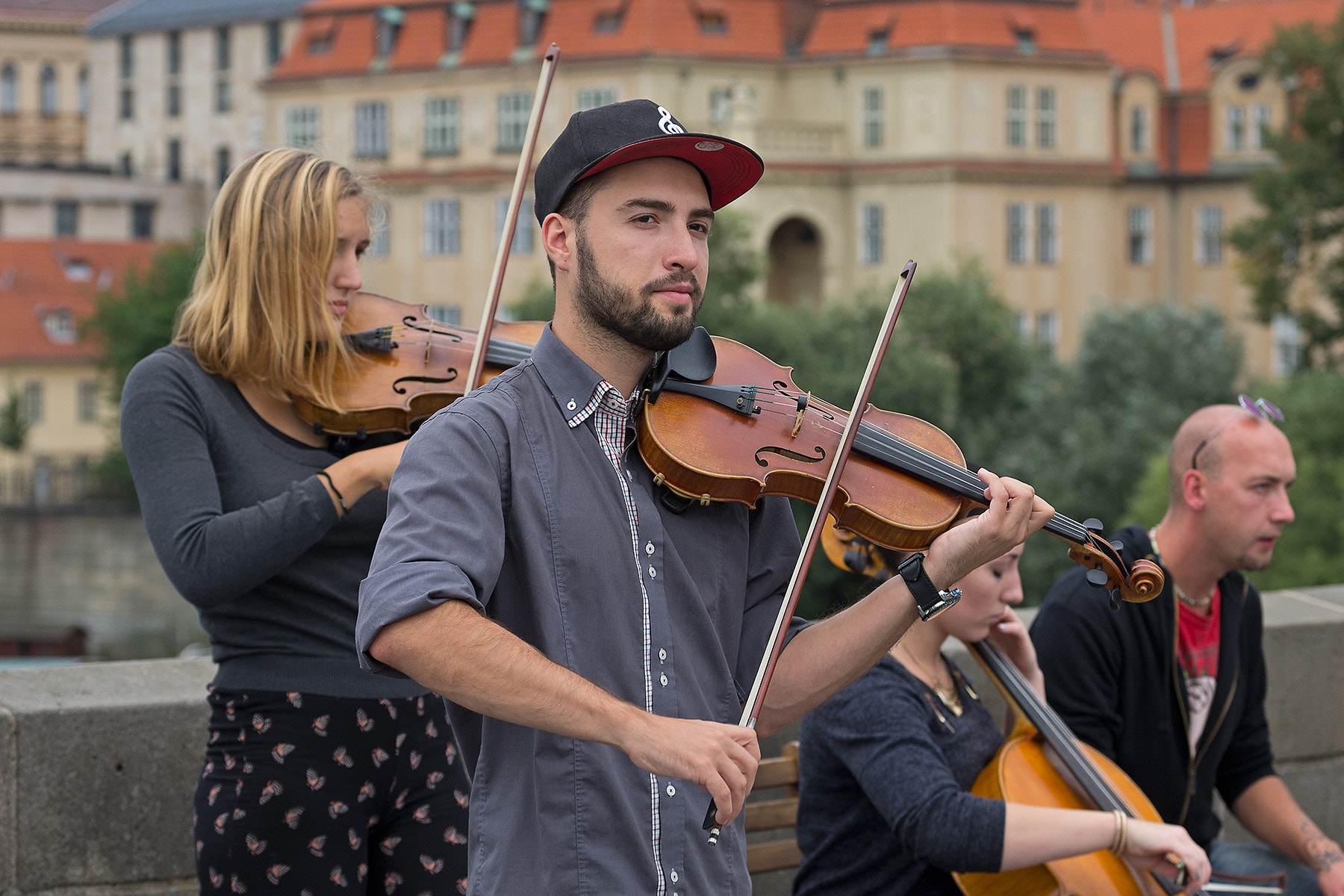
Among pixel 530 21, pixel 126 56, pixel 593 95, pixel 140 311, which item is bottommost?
pixel 140 311

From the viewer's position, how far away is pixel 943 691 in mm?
4008

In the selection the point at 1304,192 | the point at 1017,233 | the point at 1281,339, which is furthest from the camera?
the point at 1281,339

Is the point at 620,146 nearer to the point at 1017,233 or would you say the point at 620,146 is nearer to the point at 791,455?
the point at 791,455

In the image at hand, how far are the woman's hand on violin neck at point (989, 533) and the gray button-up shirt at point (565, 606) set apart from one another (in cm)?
38

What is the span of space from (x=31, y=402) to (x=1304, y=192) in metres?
47.7

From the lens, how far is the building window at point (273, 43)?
7425 cm

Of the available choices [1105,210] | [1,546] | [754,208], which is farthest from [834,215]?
[1,546]

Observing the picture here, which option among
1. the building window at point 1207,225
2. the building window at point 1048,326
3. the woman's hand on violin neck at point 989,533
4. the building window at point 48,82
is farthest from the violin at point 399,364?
the building window at point 48,82

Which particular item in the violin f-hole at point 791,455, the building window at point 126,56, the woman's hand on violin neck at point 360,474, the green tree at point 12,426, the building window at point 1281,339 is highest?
the building window at point 126,56

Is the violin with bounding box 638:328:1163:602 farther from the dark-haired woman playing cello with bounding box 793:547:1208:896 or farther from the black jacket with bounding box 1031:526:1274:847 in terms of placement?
the black jacket with bounding box 1031:526:1274:847

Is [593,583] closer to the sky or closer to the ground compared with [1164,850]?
closer to the sky

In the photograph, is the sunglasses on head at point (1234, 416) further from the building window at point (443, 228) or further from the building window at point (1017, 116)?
the building window at point (443, 228)

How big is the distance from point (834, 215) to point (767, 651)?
53071 mm

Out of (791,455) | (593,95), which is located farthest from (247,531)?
(593,95)
